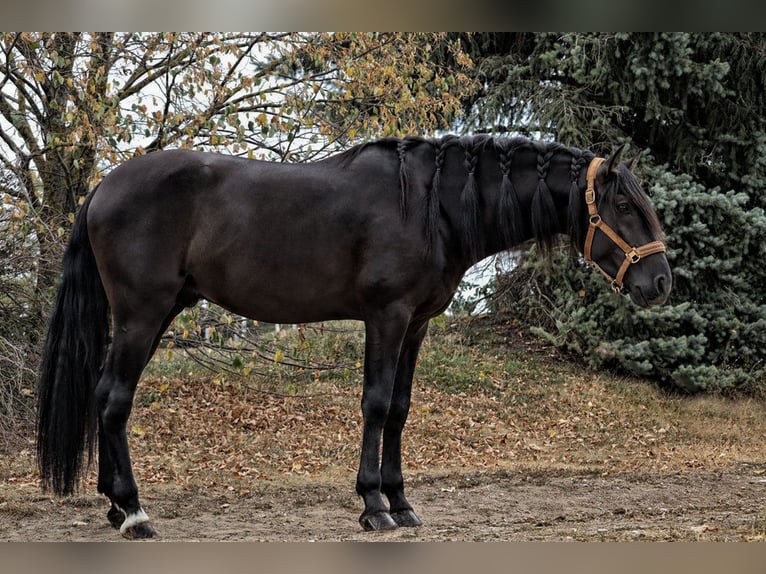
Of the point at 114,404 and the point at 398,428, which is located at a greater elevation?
the point at 114,404

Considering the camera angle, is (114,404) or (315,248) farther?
(315,248)

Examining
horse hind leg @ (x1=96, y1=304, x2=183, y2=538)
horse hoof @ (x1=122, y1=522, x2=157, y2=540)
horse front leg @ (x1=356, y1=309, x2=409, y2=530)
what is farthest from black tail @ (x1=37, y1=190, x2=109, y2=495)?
horse front leg @ (x1=356, y1=309, x2=409, y2=530)

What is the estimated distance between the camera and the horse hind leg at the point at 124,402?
4.52 metres

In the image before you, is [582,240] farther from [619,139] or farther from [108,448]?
[619,139]

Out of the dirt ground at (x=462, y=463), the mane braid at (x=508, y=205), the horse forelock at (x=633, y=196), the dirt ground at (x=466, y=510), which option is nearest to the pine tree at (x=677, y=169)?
the dirt ground at (x=462, y=463)

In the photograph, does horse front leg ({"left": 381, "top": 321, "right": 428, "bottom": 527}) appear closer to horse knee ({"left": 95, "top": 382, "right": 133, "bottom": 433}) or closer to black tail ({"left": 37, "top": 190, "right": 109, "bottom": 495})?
horse knee ({"left": 95, "top": 382, "right": 133, "bottom": 433})

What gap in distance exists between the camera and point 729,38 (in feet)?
33.7

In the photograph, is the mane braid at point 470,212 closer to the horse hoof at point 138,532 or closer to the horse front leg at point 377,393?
the horse front leg at point 377,393

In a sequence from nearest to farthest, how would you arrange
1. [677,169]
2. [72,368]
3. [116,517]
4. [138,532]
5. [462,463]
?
[138,532] < [72,368] < [116,517] < [462,463] < [677,169]

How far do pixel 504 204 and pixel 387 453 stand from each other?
1.71 meters

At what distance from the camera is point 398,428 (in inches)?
195

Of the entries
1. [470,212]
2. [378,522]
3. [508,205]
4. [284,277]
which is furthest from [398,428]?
[508,205]

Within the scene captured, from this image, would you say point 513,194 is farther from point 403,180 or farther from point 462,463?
point 462,463

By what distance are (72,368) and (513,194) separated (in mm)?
2853
